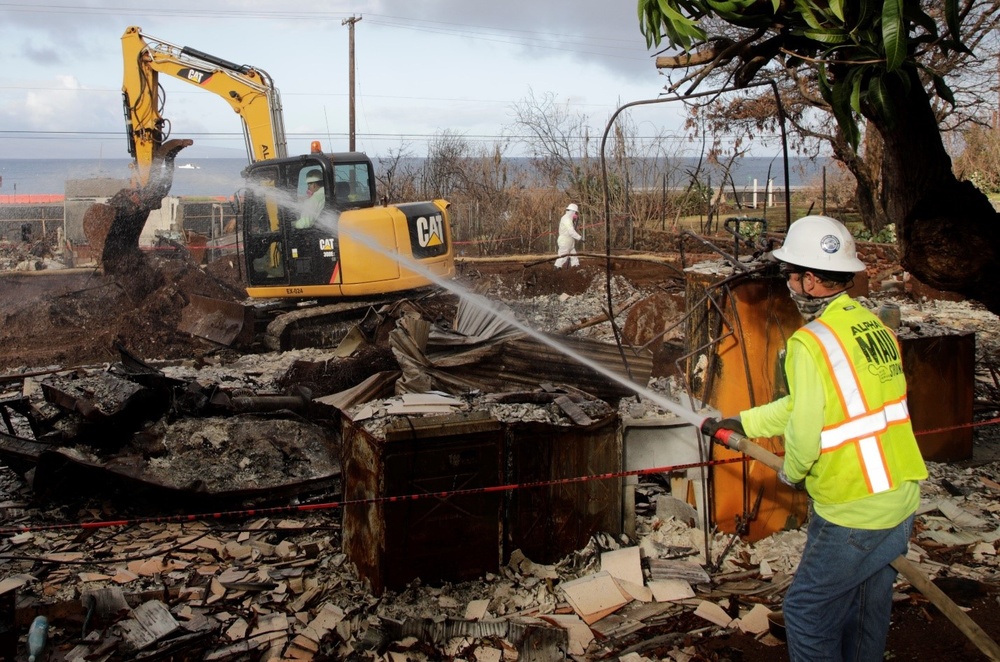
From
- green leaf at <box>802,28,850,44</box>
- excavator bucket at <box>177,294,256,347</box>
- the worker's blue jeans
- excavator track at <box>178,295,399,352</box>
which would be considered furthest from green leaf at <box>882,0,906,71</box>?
excavator bucket at <box>177,294,256,347</box>

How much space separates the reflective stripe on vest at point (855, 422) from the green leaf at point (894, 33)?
1382 mm

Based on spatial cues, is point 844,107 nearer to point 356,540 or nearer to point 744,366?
point 744,366

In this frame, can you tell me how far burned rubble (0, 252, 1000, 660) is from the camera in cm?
418

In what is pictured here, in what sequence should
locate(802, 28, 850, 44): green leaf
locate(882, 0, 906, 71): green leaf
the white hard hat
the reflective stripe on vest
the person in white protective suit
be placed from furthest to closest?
the person in white protective suit → locate(802, 28, 850, 44): green leaf → locate(882, 0, 906, 71): green leaf → the white hard hat → the reflective stripe on vest

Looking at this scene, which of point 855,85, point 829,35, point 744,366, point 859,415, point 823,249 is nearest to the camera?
point 859,415

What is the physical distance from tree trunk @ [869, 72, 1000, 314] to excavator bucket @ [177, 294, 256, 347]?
890 cm

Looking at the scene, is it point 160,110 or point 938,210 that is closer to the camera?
point 938,210

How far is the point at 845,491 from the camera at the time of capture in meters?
2.95

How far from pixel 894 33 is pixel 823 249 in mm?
1118

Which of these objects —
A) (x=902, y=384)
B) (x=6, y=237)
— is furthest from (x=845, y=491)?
(x=6, y=237)

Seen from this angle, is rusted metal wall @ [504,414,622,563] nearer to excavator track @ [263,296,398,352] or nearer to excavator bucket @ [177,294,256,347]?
excavator track @ [263,296,398,352]

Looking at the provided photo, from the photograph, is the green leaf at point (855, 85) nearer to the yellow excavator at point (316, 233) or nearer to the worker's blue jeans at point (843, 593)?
the worker's blue jeans at point (843, 593)

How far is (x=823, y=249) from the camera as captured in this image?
3121 millimetres

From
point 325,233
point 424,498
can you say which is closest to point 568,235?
point 325,233
